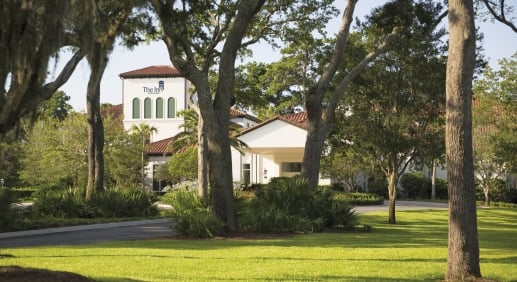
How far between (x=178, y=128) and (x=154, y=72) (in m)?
8.33

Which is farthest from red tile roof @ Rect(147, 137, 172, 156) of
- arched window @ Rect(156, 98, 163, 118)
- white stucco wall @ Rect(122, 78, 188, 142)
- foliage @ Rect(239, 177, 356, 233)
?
foliage @ Rect(239, 177, 356, 233)

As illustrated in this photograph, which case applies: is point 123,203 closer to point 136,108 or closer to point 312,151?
point 312,151

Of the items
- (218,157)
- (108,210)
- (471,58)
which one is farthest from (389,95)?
(471,58)

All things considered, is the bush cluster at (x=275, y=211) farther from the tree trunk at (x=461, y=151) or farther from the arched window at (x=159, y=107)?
the arched window at (x=159, y=107)

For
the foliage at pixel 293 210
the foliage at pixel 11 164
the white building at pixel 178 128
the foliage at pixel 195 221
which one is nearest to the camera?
the foliage at pixel 195 221

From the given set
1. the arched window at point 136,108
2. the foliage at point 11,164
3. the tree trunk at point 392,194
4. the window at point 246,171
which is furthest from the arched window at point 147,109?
the tree trunk at point 392,194

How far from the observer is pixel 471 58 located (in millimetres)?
11016

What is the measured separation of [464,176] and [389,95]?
642 inches

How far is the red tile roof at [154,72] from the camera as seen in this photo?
64.8 m

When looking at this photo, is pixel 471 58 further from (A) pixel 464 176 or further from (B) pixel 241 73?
(B) pixel 241 73

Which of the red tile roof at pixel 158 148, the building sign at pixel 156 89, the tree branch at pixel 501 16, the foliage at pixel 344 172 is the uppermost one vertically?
the building sign at pixel 156 89

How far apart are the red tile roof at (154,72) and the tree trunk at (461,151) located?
54.5 meters

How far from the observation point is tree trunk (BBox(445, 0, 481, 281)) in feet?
35.1

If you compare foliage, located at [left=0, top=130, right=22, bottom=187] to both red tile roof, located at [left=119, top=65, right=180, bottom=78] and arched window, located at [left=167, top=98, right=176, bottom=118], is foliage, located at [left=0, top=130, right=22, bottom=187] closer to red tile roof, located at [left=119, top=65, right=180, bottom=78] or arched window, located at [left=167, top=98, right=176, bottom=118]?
arched window, located at [left=167, top=98, right=176, bottom=118]
